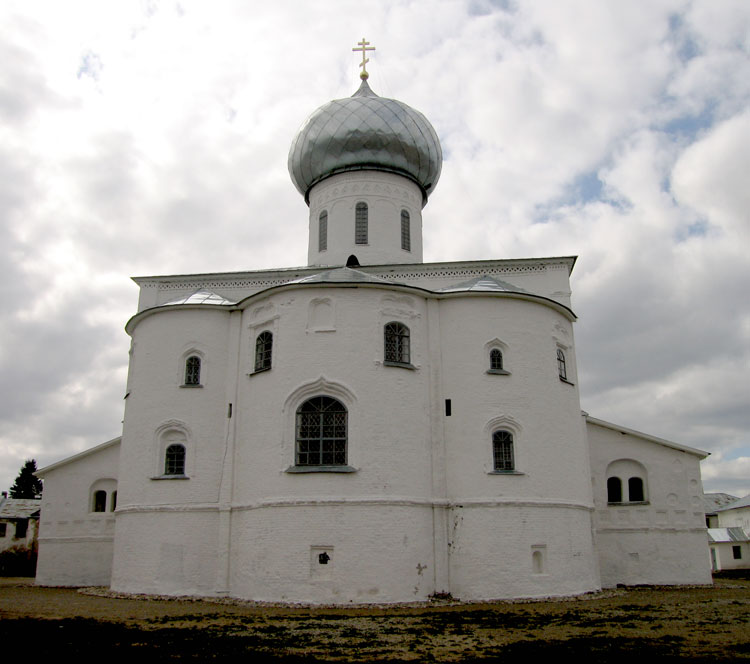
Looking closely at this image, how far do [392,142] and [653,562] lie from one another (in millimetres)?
15060

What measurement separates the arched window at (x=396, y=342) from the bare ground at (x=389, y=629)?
573 centimetres

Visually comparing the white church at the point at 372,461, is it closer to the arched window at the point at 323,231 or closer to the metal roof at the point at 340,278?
the metal roof at the point at 340,278

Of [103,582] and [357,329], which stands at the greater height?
[357,329]

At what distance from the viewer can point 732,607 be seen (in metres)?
15.3

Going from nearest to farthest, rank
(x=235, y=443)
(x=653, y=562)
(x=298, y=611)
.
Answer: (x=298, y=611), (x=235, y=443), (x=653, y=562)

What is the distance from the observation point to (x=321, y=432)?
57.4 feet

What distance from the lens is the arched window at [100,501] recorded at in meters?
23.4

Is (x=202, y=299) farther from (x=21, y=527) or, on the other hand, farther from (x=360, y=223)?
(x=21, y=527)

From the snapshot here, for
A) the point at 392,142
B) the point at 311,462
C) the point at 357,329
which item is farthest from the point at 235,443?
the point at 392,142

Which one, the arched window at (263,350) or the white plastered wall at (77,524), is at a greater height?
the arched window at (263,350)

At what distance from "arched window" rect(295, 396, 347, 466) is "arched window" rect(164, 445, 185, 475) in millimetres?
3666

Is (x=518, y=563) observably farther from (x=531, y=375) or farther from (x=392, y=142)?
(x=392, y=142)

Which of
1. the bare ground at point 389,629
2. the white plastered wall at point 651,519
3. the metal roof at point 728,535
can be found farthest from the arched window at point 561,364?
the metal roof at point 728,535

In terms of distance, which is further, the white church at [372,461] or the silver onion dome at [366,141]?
the silver onion dome at [366,141]
